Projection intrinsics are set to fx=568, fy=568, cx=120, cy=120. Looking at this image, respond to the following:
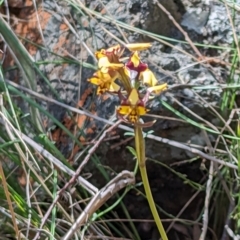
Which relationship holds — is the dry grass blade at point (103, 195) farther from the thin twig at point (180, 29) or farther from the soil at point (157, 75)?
the thin twig at point (180, 29)

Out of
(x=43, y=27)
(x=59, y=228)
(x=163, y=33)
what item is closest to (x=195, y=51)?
(x=163, y=33)

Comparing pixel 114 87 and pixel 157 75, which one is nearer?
pixel 114 87

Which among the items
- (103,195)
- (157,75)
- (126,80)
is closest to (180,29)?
(157,75)

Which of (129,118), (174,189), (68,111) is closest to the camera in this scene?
(129,118)

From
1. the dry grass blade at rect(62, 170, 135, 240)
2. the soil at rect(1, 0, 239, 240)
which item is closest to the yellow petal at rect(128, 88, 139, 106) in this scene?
the dry grass blade at rect(62, 170, 135, 240)

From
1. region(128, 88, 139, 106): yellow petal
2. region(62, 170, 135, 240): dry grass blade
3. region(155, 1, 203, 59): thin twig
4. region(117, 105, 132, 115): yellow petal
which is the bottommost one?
region(62, 170, 135, 240): dry grass blade

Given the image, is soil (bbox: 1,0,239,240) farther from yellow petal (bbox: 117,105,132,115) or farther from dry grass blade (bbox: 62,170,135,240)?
yellow petal (bbox: 117,105,132,115)

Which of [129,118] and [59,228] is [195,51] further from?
[129,118]

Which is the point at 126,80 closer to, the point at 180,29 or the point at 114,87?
the point at 114,87
